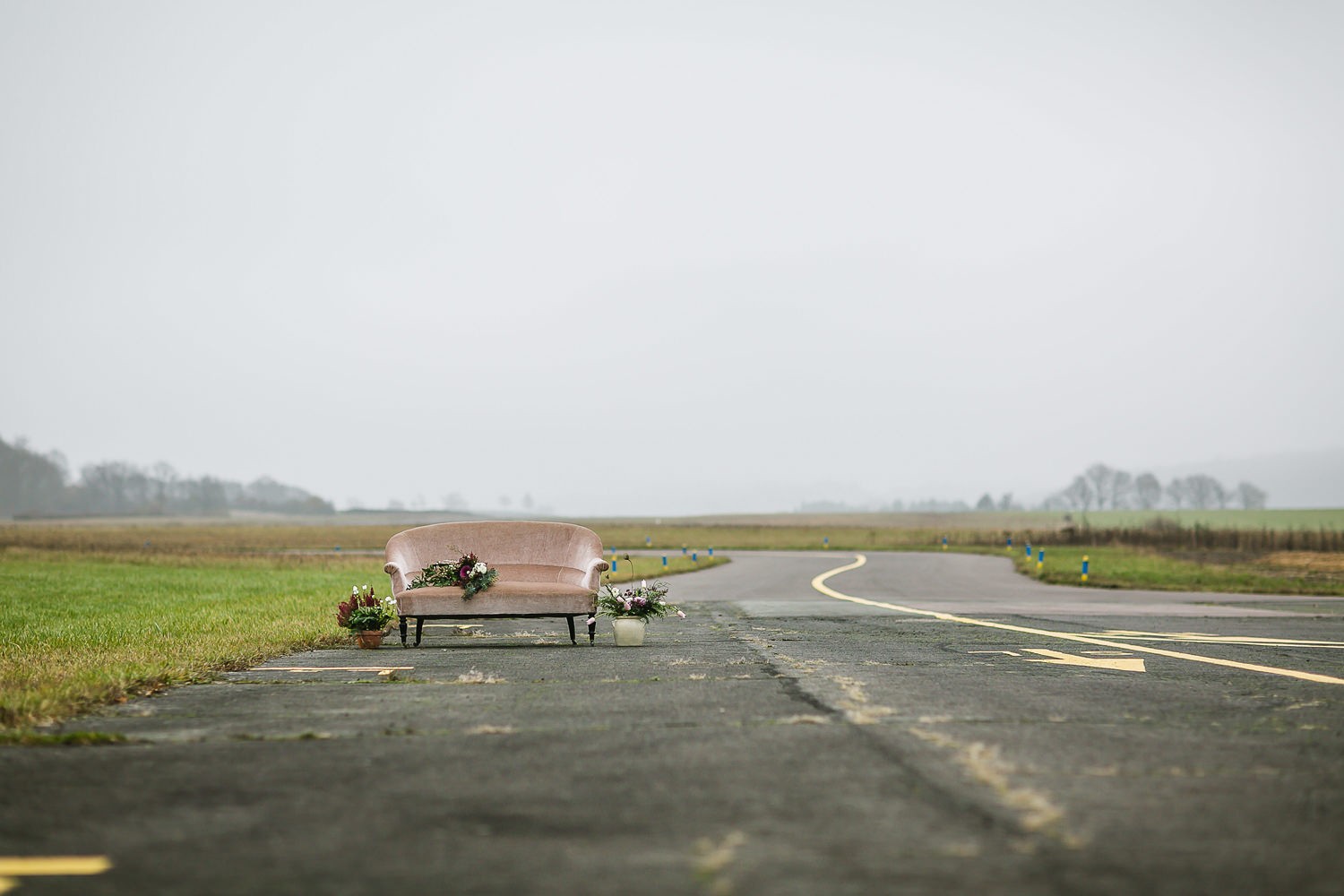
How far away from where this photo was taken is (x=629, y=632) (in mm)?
9859

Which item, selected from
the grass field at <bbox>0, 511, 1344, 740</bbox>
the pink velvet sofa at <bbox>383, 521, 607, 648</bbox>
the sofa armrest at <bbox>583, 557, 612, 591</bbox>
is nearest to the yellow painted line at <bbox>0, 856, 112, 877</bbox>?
the grass field at <bbox>0, 511, 1344, 740</bbox>

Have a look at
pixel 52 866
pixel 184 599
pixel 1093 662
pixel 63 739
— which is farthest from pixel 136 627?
pixel 1093 662

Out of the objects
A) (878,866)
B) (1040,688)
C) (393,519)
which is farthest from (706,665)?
(393,519)

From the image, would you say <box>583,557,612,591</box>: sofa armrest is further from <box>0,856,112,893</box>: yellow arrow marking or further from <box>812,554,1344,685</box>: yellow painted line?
<box>0,856,112,893</box>: yellow arrow marking

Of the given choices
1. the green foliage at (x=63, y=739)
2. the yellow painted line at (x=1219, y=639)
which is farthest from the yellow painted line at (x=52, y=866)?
the yellow painted line at (x=1219, y=639)

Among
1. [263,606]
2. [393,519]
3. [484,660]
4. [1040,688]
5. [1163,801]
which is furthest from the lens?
[393,519]

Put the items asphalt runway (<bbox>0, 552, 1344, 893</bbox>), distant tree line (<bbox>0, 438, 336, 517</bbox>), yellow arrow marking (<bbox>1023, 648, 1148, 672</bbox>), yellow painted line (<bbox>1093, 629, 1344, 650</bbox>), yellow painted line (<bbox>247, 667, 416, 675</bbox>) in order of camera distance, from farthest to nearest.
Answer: distant tree line (<bbox>0, 438, 336, 517</bbox>) < yellow painted line (<bbox>1093, 629, 1344, 650</bbox>) < yellow painted line (<bbox>247, 667, 416, 675</bbox>) < yellow arrow marking (<bbox>1023, 648, 1148, 672</bbox>) < asphalt runway (<bbox>0, 552, 1344, 893</bbox>)

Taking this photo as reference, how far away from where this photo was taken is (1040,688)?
6.63 meters

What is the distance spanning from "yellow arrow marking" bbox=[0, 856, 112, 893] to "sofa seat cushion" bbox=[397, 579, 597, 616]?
700cm

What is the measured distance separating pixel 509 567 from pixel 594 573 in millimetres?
1144

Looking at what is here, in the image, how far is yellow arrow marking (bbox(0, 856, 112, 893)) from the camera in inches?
116

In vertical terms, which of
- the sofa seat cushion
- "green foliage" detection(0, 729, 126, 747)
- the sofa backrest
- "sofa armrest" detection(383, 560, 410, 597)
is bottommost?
"green foliage" detection(0, 729, 126, 747)

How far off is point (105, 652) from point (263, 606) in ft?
18.9

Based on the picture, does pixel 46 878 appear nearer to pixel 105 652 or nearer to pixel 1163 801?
pixel 1163 801
